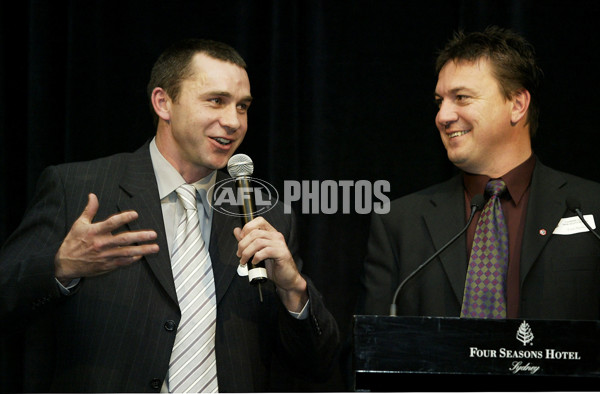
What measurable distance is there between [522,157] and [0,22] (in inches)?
85.1

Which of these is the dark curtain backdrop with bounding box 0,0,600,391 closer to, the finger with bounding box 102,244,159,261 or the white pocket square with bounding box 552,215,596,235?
the white pocket square with bounding box 552,215,596,235

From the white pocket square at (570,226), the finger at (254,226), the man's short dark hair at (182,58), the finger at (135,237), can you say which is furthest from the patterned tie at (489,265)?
the finger at (135,237)


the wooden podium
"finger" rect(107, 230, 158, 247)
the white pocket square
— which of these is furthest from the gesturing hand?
the white pocket square

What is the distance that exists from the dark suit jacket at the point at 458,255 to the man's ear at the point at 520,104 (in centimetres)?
20

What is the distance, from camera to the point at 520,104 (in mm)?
2863

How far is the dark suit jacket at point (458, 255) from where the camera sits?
258 cm

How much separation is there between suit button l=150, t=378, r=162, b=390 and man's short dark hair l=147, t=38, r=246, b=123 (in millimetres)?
1055

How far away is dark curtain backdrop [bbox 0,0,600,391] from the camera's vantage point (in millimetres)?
3053

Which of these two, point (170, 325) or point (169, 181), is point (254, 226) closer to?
point (170, 325)

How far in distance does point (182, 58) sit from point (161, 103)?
0.62 ft

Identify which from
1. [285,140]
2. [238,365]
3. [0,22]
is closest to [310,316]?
[238,365]

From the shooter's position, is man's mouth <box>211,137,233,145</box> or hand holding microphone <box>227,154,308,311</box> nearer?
hand holding microphone <box>227,154,308,311</box>

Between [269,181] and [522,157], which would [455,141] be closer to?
[522,157]

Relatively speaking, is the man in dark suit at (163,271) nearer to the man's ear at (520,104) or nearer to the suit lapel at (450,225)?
the suit lapel at (450,225)
